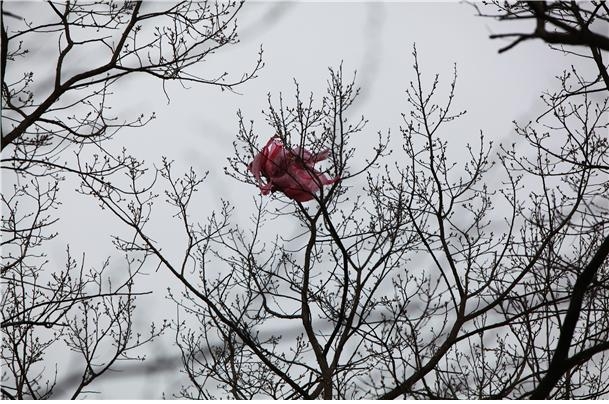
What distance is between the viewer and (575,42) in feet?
5.72

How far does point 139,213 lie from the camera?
5.07 metres

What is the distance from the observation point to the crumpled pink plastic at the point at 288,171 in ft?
13.6

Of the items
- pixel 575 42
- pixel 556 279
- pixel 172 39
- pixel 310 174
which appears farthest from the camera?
pixel 556 279

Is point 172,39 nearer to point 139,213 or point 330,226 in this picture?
point 139,213

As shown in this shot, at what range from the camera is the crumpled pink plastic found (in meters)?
4.15

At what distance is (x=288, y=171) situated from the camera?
14.0ft

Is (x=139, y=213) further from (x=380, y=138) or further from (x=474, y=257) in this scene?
(x=474, y=257)

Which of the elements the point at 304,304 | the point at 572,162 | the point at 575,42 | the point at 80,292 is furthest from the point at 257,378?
the point at 575,42

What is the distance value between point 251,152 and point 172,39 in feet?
3.09

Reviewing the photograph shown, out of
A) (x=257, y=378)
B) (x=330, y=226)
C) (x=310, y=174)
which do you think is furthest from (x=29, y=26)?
(x=257, y=378)

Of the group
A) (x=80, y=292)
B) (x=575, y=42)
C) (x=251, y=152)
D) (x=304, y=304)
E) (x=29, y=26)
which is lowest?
(x=575, y=42)

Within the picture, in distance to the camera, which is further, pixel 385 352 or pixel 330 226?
pixel 385 352

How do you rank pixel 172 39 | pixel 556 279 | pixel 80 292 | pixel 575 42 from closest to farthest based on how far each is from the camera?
pixel 575 42, pixel 172 39, pixel 556 279, pixel 80 292

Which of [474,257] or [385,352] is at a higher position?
[474,257]
